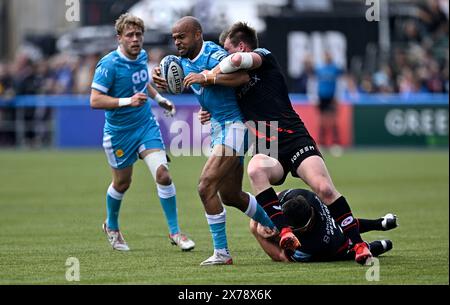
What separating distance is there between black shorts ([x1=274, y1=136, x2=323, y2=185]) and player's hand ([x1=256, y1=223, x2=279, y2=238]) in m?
0.61

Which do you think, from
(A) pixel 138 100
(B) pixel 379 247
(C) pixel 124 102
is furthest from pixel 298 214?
(C) pixel 124 102

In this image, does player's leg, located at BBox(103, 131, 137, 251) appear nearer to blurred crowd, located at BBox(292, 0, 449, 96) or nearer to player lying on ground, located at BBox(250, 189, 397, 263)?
player lying on ground, located at BBox(250, 189, 397, 263)

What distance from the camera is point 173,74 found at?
10.6 metres

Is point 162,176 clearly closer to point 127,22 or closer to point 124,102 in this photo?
point 124,102

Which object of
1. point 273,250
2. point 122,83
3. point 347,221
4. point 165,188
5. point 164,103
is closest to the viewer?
point 347,221

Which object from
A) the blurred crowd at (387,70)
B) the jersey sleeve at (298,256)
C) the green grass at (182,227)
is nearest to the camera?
the green grass at (182,227)

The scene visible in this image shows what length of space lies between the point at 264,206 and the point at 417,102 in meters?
21.2

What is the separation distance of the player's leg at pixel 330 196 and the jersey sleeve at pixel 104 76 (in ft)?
8.83

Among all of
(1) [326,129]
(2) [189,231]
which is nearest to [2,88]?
(1) [326,129]

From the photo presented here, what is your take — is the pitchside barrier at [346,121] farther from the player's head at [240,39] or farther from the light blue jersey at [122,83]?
the player's head at [240,39]

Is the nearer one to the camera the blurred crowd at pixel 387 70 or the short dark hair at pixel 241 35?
the short dark hair at pixel 241 35

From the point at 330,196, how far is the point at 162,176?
2402mm

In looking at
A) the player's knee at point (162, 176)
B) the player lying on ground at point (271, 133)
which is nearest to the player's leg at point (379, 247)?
the player lying on ground at point (271, 133)

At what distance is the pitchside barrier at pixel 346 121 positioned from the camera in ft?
100
